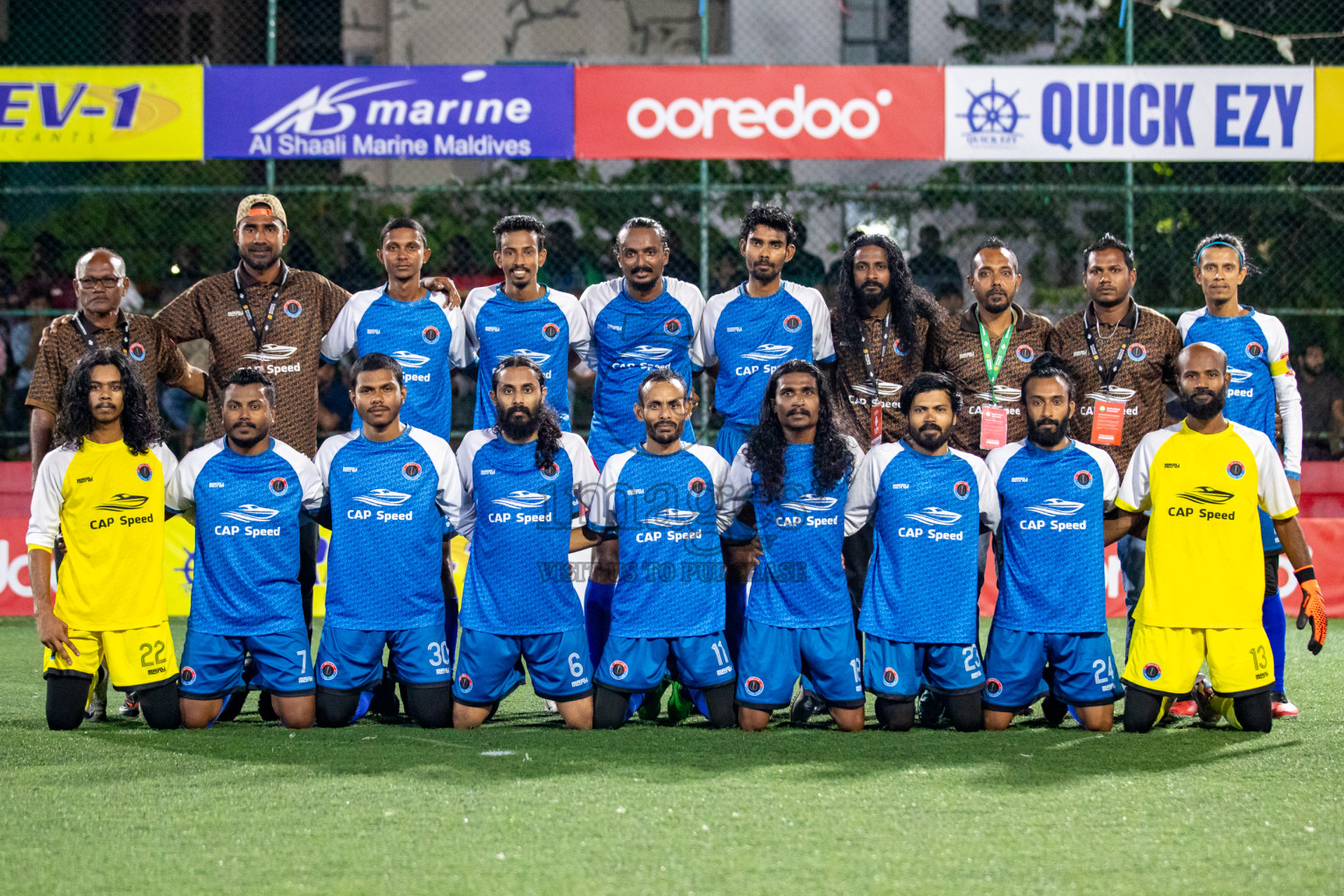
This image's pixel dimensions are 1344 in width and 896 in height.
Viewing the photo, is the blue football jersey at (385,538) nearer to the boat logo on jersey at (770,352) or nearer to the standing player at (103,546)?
the standing player at (103,546)

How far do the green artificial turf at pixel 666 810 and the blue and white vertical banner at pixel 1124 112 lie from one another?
17.8ft

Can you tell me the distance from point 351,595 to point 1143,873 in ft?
11.1

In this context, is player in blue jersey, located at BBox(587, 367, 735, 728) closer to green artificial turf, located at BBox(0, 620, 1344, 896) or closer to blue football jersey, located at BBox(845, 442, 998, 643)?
green artificial turf, located at BBox(0, 620, 1344, 896)

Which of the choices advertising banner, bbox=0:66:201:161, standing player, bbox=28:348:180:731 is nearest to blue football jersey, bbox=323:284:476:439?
standing player, bbox=28:348:180:731

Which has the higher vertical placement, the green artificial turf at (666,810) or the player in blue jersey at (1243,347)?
the player in blue jersey at (1243,347)

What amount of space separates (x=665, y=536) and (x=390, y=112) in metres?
5.53

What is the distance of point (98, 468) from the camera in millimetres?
5762

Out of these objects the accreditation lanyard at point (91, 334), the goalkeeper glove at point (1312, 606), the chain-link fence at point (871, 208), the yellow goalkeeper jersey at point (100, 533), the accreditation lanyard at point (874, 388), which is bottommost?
the goalkeeper glove at point (1312, 606)

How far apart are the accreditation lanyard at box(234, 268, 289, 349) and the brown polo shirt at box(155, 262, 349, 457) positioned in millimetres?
10

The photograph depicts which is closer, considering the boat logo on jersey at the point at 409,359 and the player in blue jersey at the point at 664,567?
the player in blue jersey at the point at 664,567

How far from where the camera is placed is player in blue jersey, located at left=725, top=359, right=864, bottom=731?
18.6 ft

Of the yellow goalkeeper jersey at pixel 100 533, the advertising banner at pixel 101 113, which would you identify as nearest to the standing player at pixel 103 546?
the yellow goalkeeper jersey at pixel 100 533

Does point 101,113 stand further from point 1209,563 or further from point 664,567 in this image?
point 1209,563

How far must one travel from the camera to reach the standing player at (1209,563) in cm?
559
